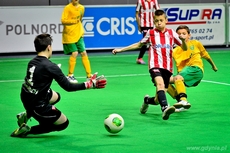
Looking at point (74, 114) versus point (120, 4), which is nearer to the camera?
point (74, 114)

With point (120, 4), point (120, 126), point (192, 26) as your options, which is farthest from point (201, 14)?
point (120, 126)

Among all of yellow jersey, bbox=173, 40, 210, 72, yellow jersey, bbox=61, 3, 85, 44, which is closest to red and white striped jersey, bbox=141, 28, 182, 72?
yellow jersey, bbox=173, 40, 210, 72

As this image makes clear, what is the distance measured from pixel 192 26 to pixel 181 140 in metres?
13.6

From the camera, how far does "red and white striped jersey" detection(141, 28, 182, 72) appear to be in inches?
358

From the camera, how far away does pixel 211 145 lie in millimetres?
7148

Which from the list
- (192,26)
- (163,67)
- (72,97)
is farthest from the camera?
A: (192,26)

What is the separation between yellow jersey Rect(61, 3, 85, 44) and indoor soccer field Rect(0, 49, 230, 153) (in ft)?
3.29

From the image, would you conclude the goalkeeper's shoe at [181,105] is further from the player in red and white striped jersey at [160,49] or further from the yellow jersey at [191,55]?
the yellow jersey at [191,55]

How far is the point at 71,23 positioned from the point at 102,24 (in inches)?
233

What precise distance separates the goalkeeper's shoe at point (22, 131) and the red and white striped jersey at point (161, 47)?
2329 millimetres

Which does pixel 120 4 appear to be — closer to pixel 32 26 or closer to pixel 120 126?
pixel 32 26

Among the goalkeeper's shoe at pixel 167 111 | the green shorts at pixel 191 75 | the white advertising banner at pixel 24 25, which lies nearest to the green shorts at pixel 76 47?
the green shorts at pixel 191 75

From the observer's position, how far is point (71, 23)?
45.6 feet

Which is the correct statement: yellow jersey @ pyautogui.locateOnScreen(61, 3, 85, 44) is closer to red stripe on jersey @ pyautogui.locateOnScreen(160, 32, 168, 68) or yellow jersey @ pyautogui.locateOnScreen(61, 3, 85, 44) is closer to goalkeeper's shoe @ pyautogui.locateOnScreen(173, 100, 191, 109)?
red stripe on jersey @ pyautogui.locateOnScreen(160, 32, 168, 68)
